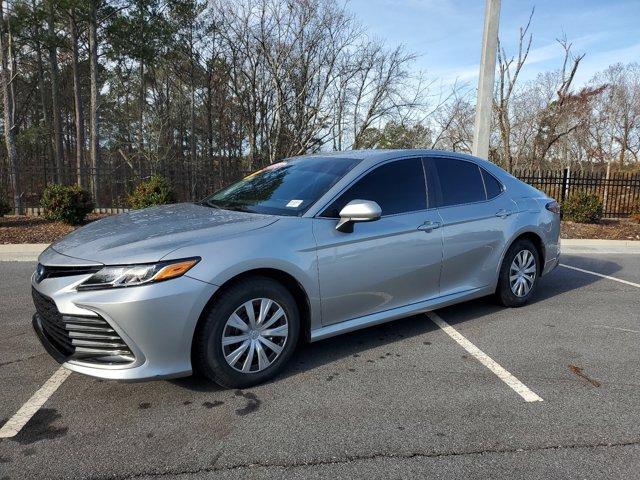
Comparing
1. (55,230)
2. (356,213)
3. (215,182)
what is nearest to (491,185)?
(356,213)

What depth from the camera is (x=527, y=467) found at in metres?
Result: 2.35

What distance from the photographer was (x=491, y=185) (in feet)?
15.7

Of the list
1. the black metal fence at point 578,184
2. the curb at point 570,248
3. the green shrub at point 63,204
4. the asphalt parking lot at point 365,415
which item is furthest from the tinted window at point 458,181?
the black metal fence at point 578,184

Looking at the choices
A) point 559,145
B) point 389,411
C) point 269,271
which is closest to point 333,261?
point 269,271

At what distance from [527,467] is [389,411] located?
2.66ft

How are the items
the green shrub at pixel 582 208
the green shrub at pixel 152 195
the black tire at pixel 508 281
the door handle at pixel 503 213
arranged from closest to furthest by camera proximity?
the door handle at pixel 503 213, the black tire at pixel 508 281, the green shrub at pixel 152 195, the green shrub at pixel 582 208

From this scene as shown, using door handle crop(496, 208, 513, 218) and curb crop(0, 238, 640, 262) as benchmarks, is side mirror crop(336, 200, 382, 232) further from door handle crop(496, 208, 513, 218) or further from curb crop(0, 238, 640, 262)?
curb crop(0, 238, 640, 262)

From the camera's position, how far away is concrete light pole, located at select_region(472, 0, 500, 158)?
9.93 m

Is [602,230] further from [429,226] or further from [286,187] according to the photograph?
[286,187]

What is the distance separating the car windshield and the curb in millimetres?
5137

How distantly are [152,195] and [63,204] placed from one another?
185 cm

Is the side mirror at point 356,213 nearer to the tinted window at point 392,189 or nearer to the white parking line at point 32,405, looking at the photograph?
the tinted window at point 392,189

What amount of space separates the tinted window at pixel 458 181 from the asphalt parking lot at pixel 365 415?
4.05 ft

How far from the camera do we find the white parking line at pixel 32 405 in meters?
2.64
